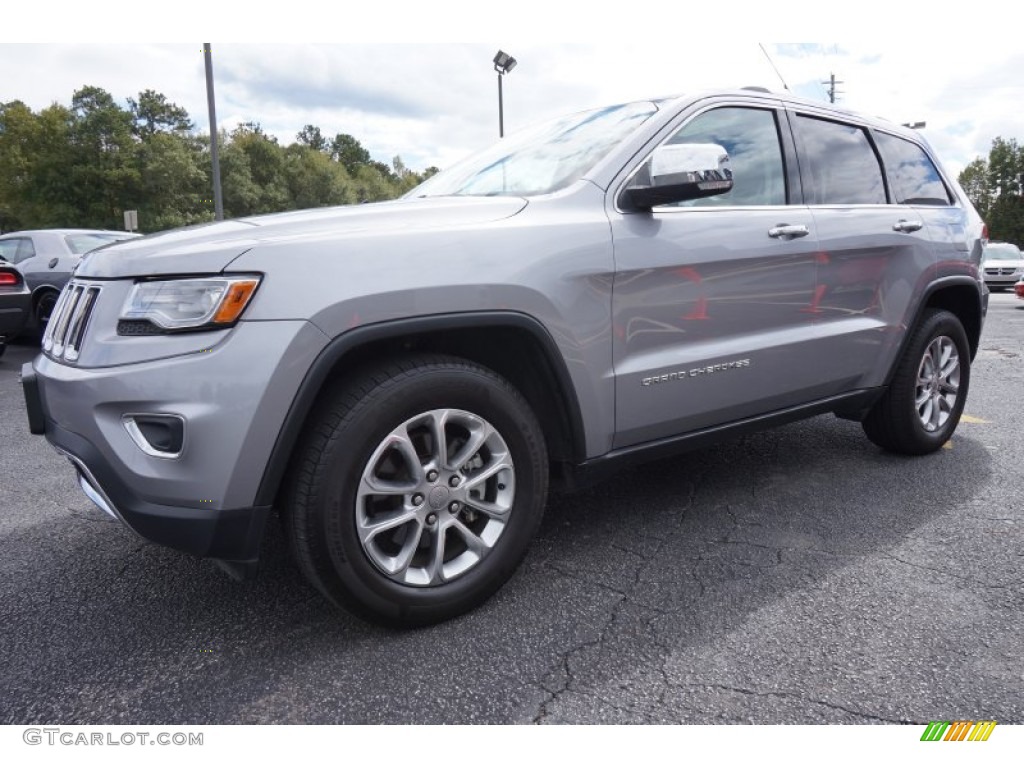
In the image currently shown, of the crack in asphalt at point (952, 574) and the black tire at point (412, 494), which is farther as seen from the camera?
the crack in asphalt at point (952, 574)

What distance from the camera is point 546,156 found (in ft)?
9.56

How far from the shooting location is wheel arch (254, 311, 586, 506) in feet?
6.37

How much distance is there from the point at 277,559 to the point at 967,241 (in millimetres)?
3853

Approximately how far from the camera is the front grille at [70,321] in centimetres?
209

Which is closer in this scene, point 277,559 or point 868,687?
point 868,687

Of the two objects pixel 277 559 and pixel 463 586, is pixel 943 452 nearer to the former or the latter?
pixel 463 586

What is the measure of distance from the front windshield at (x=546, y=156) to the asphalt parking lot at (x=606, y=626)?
1399mm

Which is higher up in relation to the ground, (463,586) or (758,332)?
(758,332)

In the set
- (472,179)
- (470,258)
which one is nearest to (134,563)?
(470,258)

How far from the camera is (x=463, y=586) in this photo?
7.41ft

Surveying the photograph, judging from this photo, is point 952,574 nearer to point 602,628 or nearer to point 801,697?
point 801,697

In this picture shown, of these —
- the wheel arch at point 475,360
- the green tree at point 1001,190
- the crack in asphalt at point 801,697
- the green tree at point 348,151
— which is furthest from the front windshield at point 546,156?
the green tree at point 348,151

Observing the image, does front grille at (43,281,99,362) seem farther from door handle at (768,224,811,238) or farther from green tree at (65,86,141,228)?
green tree at (65,86,141,228)

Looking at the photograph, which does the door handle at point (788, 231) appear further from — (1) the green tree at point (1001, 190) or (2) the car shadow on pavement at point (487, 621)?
(1) the green tree at point (1001, 190)
